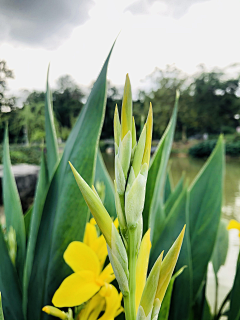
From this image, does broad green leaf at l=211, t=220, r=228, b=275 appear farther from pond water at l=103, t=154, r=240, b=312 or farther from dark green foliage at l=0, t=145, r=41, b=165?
dark green foliage at l=0, t=145, r=41, b=165

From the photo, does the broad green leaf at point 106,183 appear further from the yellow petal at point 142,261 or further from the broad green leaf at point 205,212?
the yellow petal at point 142,261

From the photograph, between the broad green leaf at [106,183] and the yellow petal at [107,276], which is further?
the broad green leaf at [106,183]

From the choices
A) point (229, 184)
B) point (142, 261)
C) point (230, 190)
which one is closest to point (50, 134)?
point (142, 261)

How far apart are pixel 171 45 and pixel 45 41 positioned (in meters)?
3.66

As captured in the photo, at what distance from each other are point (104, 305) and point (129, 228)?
10 cm

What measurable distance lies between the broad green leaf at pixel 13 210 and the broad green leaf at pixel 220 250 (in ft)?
Result: 0.83

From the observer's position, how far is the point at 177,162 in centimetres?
705

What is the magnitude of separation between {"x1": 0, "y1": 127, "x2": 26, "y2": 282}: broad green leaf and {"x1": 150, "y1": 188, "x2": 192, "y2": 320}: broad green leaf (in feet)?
0.41

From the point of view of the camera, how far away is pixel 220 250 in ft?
1.14

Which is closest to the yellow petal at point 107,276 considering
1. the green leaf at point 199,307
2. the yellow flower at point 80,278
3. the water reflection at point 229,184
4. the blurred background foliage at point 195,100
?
the yellow flower at point 80,278

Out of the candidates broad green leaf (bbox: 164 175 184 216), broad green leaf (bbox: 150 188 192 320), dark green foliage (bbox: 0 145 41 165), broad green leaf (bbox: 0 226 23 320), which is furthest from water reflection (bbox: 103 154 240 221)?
dark green foliage (bbox: 0 145 41 165)

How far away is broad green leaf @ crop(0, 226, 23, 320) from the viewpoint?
172 mm

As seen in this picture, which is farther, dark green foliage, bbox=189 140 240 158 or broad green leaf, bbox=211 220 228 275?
dark green foliage, bbox=189 140 240 158

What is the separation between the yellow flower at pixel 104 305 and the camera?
126 mm
